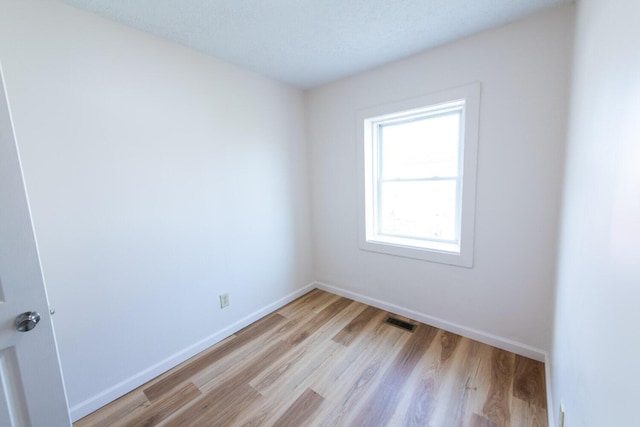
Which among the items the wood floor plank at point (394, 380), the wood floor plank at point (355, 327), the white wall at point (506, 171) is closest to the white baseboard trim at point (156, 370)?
the wood floor plank at point (355, 327)

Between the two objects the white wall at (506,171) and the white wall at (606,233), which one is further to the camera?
the white wall at (506,171)

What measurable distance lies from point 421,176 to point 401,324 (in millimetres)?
1373

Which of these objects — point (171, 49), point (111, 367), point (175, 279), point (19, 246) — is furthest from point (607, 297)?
point (171, 49)

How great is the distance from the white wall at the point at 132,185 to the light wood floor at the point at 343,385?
260 millimetres

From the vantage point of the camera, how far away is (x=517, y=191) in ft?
5.83

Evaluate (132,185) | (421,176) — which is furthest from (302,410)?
(421,176)

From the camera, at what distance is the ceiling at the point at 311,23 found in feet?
4.84

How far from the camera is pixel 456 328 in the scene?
2.15 m

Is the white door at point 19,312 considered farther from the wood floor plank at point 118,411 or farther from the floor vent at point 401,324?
the floor vent at point 401,324

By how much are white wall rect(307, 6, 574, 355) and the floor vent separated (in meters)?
0.15

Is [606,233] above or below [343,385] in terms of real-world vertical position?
above

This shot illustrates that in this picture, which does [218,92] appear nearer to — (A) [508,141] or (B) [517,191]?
(A) [508,141]

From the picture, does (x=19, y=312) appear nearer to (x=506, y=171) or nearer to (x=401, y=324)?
(x=401, y=324)

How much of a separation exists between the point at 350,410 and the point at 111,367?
152cm
